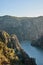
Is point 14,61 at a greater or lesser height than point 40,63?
greater

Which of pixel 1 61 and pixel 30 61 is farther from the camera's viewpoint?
pixel 30 61

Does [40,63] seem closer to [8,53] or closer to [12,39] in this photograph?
[12,39]

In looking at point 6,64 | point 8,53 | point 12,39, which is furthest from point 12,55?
point 12,39

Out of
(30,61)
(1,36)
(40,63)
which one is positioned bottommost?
(40,63)

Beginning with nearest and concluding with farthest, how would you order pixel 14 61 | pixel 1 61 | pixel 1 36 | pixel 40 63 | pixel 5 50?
pixel 1 61
pixel 14 61
pixel 5 50
pixel 1 36
pixel 40 63

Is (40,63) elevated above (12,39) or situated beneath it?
situated beneath

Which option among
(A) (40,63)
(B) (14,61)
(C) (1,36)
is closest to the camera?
(B) (14,61)

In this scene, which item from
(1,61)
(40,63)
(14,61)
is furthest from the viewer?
(40,63)

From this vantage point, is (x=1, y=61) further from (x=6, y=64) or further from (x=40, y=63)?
(x=40, y=63)

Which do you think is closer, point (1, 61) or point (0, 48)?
point (1, 61)
